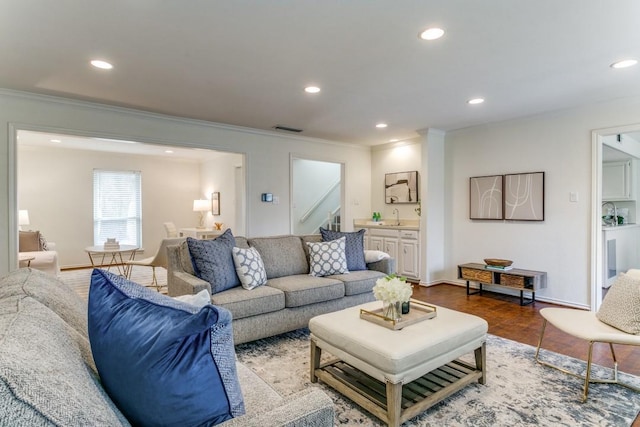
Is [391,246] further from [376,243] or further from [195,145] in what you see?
[195,145]

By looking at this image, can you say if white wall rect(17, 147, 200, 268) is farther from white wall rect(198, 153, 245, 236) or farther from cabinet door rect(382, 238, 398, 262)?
cabinet door rect(382, 238, 398, 262)

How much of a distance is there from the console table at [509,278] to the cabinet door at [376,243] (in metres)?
1.45

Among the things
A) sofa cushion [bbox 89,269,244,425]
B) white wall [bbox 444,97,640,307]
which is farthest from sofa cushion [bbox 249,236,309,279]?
white wall [bbox 444,97,640,307]

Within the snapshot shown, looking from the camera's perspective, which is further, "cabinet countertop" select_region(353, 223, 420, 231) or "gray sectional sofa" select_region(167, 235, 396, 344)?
"cabinet countertop" select_region(353, 223, 420, 231)

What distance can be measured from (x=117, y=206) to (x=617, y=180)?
940 cm

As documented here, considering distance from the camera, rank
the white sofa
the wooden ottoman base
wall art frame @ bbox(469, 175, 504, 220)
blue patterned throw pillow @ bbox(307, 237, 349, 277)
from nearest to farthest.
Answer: the wooden ottoman base < blue patterned throw pillow @ bbox(307, 237, 349, 277) < the white sofa < wall art frame @ bbox(469, 175, 504, 220)

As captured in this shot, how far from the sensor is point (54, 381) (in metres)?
0.67

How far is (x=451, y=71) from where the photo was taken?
2992 mm

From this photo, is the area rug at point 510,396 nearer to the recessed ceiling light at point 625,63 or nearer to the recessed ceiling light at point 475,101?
the recessed ceiling light at point 625,63

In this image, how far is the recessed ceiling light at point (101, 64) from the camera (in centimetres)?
278

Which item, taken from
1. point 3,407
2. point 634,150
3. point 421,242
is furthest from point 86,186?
point 634,150

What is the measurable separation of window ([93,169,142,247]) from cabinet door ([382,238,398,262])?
5.44 metres

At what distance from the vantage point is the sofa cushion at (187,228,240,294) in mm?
2980

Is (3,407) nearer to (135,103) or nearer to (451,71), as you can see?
(451,71)
